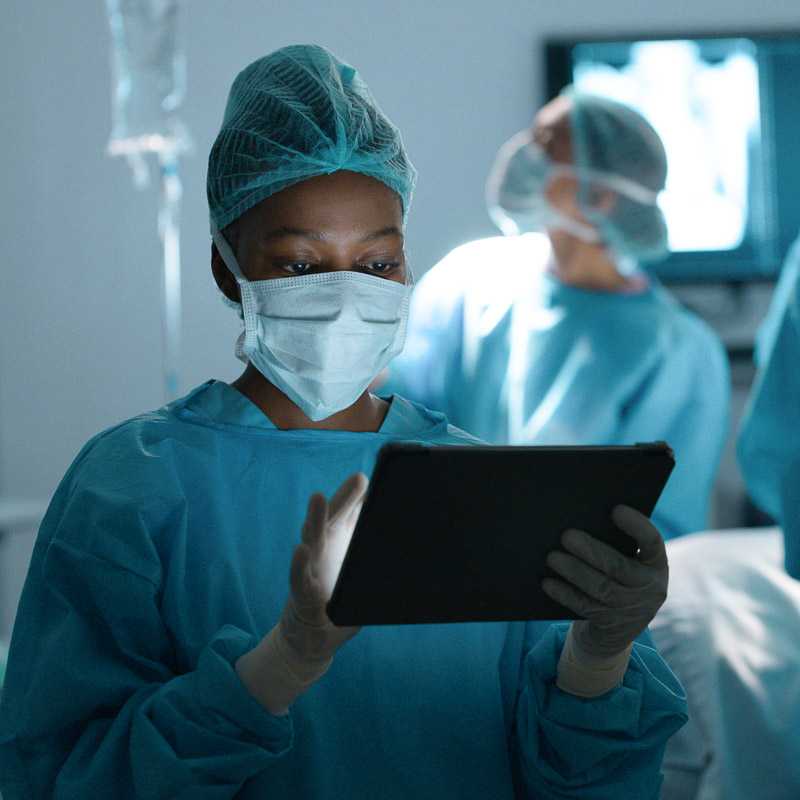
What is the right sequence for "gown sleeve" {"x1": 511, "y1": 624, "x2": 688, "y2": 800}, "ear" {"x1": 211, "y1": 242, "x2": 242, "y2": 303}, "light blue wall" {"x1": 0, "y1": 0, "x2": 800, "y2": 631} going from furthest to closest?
"light blue wall" {"x1": 0, "y1": 0, "x2": 800, "y2": 631} → "ear" {"x1": 211, "y1": 242, "x2": 242, "y2": 303} → "gown sleeve" {"x1": 511, "y1": 624, "x2": 688, "y2": 800}

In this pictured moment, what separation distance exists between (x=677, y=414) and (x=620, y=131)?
0.62 meters

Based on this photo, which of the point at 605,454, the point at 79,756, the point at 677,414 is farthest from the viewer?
the point at 677,414

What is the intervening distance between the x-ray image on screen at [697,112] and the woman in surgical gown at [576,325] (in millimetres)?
1158

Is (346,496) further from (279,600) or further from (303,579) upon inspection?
(279,600)

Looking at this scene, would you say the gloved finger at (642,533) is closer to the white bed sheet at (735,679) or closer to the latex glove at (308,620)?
the latex glove at (308,620)

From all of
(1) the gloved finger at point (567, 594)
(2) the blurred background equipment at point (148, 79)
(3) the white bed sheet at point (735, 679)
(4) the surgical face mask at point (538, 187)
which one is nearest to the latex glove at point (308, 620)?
(1) the gloved finger at point (567, 594)

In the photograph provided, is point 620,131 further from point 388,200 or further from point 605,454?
point 605,454

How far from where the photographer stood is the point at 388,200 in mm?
1173

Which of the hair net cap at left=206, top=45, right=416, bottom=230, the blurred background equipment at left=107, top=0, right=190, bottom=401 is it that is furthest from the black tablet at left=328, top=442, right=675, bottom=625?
the blurred background equipment at left=107, top=0, right=190, bottom=401

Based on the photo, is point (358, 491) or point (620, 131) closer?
point (358, 491)

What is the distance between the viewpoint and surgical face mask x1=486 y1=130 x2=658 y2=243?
2.62 m

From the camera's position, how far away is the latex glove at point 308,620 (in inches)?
36.4

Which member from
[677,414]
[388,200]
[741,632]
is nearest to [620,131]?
[677,414]

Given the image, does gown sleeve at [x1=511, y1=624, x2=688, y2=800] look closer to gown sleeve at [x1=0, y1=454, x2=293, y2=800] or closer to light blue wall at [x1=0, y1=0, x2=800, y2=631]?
gown sleeve at [x1=0, y1=454, x2=293, y2=800]
